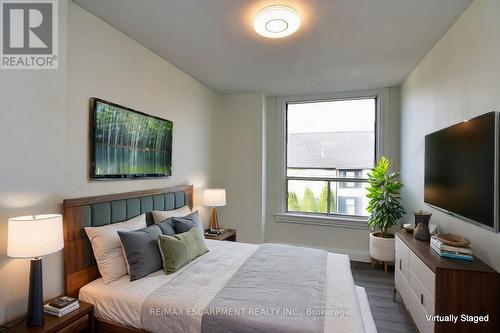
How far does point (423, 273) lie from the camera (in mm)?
2002

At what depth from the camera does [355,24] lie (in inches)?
87.5

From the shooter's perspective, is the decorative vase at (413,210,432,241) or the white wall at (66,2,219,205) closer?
the white wall at (66,2,219,205)

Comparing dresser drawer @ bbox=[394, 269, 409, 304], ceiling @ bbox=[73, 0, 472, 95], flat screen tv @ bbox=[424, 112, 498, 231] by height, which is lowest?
dresser drawer @ bbox=[394, 269, 409, 304]

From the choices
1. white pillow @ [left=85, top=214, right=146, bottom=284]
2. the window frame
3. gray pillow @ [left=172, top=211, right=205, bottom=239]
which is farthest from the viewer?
the window frame

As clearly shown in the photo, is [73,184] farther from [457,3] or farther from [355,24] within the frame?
[457,3]

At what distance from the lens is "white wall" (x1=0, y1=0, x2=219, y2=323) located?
1587 millimetres

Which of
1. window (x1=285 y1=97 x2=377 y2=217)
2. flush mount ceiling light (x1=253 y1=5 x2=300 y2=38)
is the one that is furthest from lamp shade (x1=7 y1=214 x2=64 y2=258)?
window (x1=285 y1=97 x2=377 y2=217)

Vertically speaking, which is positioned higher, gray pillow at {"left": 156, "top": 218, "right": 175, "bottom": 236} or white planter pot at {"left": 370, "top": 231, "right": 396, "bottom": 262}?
gray pillow at {"left": 156, "top": 218, "right": 175, "bottom": 236}

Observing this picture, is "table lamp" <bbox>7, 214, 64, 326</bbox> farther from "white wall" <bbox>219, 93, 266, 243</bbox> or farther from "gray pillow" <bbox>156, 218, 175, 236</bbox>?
"white wall" <bbox>219, 93, 266, 243</bbox>

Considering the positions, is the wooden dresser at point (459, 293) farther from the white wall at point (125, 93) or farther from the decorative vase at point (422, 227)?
the white wall at point (125, 93)

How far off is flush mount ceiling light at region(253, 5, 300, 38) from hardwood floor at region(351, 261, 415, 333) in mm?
2778

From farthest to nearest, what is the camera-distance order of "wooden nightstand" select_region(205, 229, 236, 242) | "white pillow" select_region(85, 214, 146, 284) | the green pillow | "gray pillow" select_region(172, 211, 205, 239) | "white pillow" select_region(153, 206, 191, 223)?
"wooden nightstand" select_region(205, 229, 236, 242) → "white pillow" select_region(153, 206, 191, 223) → "gray pillow" select_region(172, 211, 205, 239) → the green pillow → "white pillow" select_region(85, 214, 146, 284)

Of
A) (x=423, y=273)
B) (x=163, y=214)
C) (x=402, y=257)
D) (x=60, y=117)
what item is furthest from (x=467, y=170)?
(x=60, y=117)

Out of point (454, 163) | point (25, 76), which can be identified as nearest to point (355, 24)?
point (454, 163)
